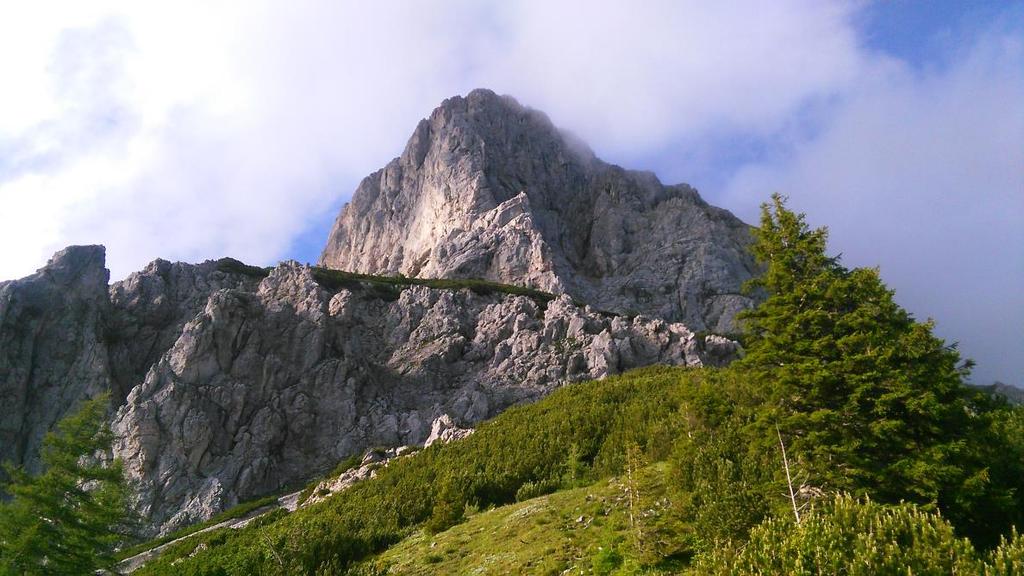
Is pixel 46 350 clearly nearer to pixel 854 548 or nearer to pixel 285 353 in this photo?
pixel 285 353

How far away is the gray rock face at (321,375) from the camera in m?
69.1

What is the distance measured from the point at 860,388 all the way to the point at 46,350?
104 meters

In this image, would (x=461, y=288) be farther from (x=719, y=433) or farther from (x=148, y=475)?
(x=719, y=433)

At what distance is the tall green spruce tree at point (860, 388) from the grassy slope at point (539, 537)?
19.1 feet

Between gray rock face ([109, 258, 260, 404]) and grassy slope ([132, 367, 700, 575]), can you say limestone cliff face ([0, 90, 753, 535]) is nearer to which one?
gray rock face ([109, 258, 260, 404])

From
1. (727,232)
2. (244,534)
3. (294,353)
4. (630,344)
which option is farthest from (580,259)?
(244,534)

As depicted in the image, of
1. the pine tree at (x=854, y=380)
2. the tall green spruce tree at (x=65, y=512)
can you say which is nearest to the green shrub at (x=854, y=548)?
the pine tree at (x=854, y=380)

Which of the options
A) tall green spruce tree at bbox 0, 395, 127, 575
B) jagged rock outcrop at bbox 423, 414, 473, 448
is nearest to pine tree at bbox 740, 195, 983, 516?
tall green spruce tree at bbox 0, 395, 127, 575

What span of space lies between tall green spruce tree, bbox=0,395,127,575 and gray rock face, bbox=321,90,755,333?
99164 mm

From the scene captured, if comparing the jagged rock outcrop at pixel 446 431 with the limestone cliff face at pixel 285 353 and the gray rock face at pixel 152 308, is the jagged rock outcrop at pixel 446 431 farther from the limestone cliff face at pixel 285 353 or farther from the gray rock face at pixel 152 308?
the gray rock face at pixel 152 308

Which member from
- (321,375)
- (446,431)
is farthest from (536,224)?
(446,431)

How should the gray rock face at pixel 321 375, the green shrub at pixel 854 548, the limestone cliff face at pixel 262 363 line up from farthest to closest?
the limestone cliff face at pixel 262 363
the gray rock face at pixel 321 375
the green shrub at pixel 854 548

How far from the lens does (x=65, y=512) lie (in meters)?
24.2

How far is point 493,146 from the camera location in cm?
17062
